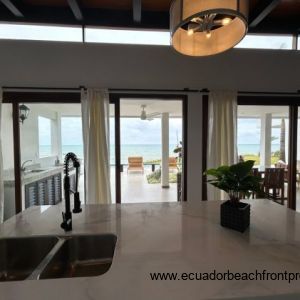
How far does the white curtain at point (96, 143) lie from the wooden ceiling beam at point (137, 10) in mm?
1074

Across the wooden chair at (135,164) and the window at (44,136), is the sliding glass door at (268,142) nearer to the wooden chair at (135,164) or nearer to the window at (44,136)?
the window at (44,136)

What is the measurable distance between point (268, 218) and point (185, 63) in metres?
2.51

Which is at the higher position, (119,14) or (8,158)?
(119,14)

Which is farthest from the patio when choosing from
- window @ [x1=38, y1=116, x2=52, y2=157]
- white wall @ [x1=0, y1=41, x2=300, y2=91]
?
white wall @ [x1=0, y1=41, x2=300, y2=91]

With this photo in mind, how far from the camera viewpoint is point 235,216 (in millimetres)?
1360

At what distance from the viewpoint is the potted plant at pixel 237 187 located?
4.38 feet

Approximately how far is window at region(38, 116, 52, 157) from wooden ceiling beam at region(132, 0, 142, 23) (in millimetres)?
2076

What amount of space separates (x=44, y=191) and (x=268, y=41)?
14.1 ft

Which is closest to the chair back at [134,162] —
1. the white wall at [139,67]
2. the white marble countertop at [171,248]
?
the white wall at [139,67]

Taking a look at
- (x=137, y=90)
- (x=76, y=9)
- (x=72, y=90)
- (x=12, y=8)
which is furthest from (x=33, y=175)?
(x=76, y=9)

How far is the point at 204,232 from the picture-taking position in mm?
1339

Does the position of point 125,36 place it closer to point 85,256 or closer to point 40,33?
point 40,33

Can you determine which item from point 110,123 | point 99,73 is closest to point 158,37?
point 99,73

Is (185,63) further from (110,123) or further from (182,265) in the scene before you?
(182,265)
